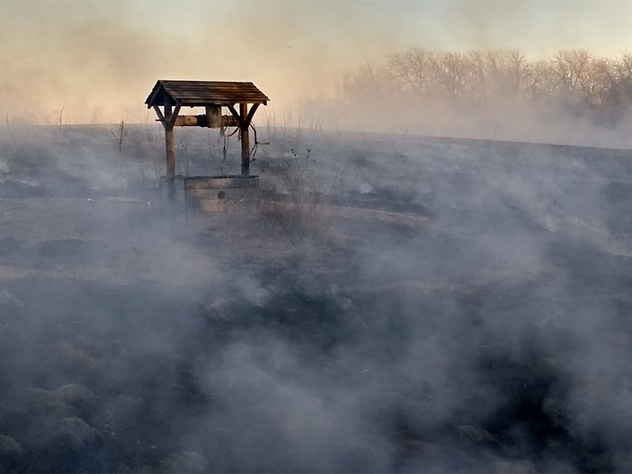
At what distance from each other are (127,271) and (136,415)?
9.65 ft

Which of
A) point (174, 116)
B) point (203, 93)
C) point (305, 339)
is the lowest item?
point (305, 339)

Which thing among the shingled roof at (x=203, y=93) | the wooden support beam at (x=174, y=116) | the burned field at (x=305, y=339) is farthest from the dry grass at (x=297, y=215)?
the wooden support beam at (x=174, y=116)

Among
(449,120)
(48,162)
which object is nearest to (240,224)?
(48,162)

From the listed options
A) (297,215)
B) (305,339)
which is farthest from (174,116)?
(305,339)

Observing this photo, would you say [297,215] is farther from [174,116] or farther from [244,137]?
[174,116]

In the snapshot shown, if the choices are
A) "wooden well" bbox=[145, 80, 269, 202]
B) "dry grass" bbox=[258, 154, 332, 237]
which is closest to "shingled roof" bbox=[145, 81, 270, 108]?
"wooden well" bbox=[145, 80, 269, 202]

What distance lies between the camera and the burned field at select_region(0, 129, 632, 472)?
476 cm

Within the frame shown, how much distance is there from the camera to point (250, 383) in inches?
214

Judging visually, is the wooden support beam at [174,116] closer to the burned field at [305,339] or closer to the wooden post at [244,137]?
the wooden post at [244,137]

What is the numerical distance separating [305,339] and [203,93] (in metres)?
4.67

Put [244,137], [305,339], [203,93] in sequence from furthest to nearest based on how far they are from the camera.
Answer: [244,137] < [203,93] < [305,339]

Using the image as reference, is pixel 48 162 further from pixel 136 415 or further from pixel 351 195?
pixel 136 415

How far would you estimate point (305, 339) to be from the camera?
6379 millimetres

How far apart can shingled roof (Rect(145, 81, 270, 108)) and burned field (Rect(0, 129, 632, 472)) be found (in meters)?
1.51
